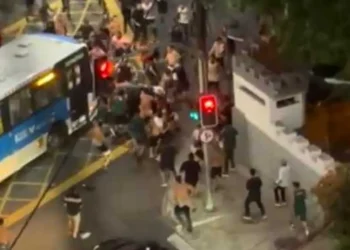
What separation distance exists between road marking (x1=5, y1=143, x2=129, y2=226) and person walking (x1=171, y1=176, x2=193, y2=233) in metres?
3.07

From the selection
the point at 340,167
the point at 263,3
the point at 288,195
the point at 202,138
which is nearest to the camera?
the point at 263,3

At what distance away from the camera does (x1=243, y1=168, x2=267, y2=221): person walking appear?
81.4ft

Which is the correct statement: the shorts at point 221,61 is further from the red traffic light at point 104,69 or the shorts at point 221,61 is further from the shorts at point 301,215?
the shorts at point 301,215

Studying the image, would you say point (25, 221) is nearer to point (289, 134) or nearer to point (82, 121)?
point (82, 121)

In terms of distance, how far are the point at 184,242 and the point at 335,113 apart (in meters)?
4.60

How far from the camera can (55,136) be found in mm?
28438

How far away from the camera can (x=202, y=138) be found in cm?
2445

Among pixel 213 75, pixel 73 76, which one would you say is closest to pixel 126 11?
pixel 73 76

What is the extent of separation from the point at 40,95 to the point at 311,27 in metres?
12.6

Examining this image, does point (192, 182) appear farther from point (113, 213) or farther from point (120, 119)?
point (120, 119)

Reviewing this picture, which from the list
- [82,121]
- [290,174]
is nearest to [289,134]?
[290,174]

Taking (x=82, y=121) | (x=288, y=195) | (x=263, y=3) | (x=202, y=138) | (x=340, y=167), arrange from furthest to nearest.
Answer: (x=82, y=121)
(x=288, y=195)
(x=202, y=138)
(x=340, y=167)
(x=263, y=3)

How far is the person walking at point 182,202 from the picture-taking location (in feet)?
80.6

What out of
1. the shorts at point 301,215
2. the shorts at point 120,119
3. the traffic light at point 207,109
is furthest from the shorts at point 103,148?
the shorts at point 301,215
